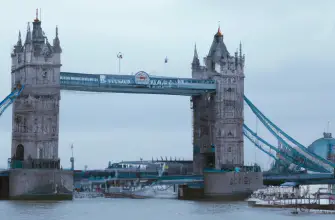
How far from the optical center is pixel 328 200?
9831 centimetres

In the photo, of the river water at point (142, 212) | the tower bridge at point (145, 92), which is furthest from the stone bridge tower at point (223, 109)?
the river water at point (142, 212)

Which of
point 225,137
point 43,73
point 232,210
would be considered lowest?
point 232,210

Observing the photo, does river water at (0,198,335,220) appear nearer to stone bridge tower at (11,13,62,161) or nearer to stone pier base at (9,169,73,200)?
stone pier base at (9,169,73,200)

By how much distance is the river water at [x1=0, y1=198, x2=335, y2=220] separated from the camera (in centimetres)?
8800

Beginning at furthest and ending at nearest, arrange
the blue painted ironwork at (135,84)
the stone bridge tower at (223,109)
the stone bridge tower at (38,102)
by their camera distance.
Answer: the stone bridge tower at (223,109), the blue painted ironwork at (135,84), the stone bridge tower at (38,102)

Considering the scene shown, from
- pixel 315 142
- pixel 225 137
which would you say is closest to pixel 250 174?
pixel 225 137

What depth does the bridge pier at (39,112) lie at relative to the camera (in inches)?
4646

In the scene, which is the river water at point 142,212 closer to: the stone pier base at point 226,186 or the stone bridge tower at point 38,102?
the stone bridge tower at point 38,102

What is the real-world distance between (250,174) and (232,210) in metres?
29.7

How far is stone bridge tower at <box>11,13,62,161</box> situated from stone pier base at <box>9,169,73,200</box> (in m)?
3.86

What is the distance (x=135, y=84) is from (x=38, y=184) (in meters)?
20.9

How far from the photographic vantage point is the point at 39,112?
4705 inches

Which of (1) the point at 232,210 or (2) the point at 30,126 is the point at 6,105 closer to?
(2) the point at 30,126

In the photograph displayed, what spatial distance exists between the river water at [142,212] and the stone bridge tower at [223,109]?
72.7ft
